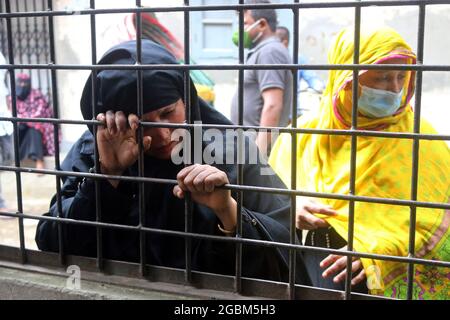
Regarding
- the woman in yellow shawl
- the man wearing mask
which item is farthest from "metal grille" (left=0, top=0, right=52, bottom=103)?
the woman in yellow shawl

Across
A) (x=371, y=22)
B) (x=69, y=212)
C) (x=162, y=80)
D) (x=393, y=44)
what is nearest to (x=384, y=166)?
(x=393, y=44)

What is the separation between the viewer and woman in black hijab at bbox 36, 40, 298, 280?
4.55 feet

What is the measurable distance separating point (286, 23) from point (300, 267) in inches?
169

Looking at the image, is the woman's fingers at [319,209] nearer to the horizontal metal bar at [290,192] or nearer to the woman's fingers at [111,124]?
Result: the horizontal metal bar at [290,192]

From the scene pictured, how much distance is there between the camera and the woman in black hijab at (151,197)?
139 cm

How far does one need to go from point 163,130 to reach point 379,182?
2.73ft

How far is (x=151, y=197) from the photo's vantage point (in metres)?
1.56

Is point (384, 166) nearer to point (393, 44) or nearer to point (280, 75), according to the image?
point (393, 44)

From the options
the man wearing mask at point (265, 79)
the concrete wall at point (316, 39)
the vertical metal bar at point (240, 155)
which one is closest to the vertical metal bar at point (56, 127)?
the vertical metal bar at point (240, 155)

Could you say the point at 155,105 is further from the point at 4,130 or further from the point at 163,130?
the point at 4,130

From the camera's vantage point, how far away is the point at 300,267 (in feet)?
5.33

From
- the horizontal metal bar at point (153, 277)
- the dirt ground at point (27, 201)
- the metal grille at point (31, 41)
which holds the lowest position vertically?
the dirt ground at point (27, 201)

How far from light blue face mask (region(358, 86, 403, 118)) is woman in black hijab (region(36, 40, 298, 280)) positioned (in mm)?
469

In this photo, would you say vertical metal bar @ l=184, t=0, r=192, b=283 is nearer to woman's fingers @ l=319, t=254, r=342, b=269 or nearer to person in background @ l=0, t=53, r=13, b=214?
woman's fingers @ l=319, t=254, r=342, b=269
